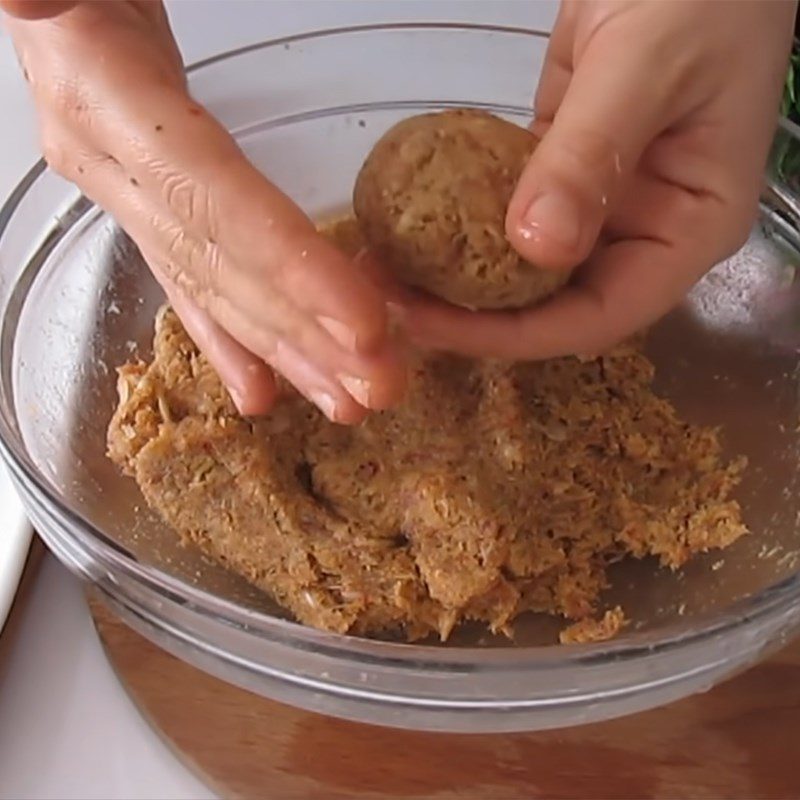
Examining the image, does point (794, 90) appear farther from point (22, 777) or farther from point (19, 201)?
point (22, 777)

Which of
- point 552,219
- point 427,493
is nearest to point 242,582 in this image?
point 427,493

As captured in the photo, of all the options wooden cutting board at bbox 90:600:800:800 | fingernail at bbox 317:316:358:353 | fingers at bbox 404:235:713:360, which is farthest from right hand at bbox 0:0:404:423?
wooden cutting board at bbox 90:600:800:800

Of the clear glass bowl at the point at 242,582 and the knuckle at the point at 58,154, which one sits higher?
the knuckle at the point at 58,154

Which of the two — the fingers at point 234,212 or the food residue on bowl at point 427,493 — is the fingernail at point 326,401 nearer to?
the fingers at point 234,212

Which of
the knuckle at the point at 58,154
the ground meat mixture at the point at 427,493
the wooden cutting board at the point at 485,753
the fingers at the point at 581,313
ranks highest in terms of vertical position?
the knuckle at the point at 58,154

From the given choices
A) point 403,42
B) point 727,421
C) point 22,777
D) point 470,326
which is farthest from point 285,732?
point 403,42

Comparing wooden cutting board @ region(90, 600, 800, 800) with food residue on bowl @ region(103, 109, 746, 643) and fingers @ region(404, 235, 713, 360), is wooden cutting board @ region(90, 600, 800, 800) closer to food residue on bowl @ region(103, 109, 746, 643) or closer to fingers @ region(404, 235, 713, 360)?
food residue on bowl @ region(103, 109, 746, 643)

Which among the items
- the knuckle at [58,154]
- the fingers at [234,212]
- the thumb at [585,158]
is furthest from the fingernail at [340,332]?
the knuckle at [58,154]
